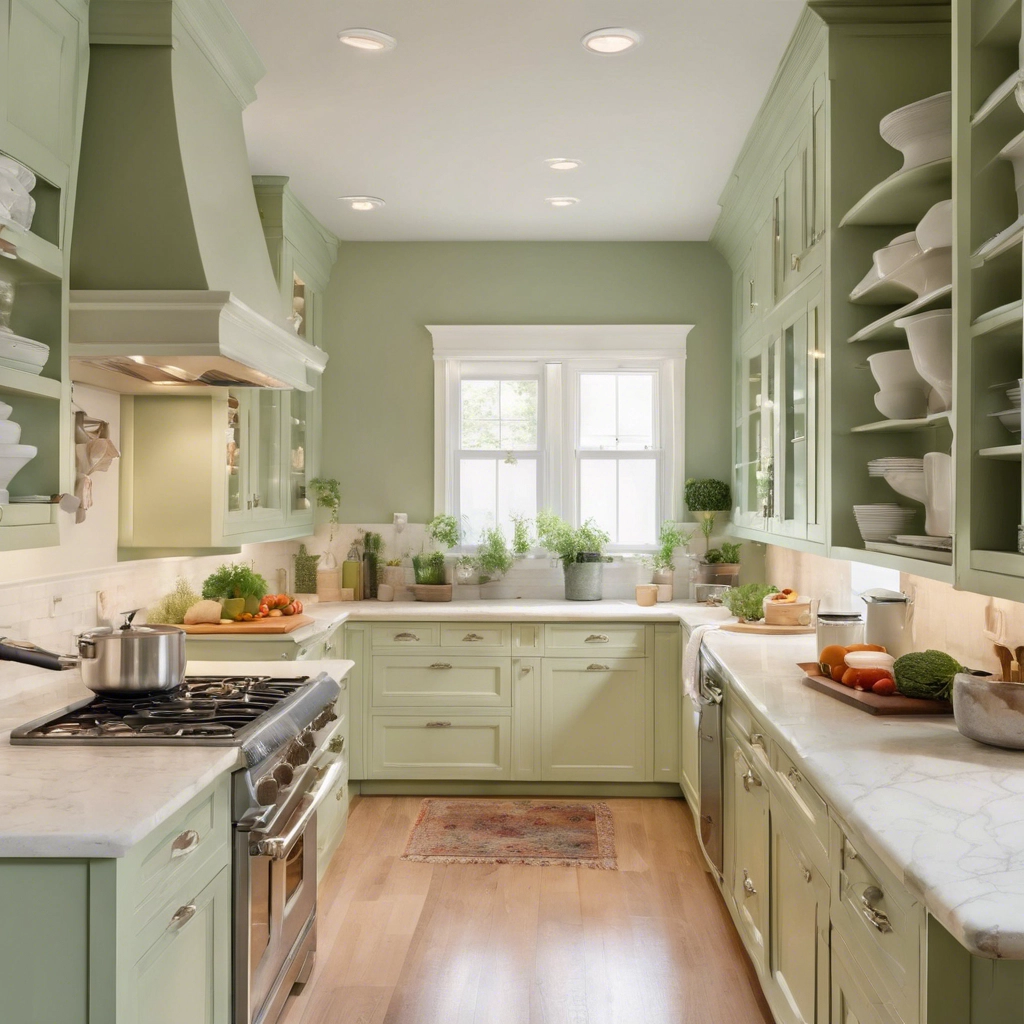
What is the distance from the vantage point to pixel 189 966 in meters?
1.97

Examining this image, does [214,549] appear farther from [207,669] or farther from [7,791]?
[7,791]

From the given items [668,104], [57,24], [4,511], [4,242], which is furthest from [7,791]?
[668,104]

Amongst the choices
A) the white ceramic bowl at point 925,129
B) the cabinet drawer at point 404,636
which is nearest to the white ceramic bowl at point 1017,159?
the white ceramic bowl at point 925,129

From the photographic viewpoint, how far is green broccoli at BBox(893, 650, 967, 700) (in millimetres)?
2420

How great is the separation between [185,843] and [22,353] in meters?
1.13

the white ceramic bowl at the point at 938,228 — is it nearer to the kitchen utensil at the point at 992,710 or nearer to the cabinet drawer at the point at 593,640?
the kitchen utensil at the point at 992,710

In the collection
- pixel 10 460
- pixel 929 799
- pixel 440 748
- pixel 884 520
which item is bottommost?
pixel 440 748

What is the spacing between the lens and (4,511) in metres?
2.23

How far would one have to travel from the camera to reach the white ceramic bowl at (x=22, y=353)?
2.19 metres

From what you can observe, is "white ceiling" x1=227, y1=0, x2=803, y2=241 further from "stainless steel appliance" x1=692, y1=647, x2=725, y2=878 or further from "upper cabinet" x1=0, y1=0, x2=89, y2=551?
"stainless steel appliance" x1=692, y1=647, x2=725, y2=878

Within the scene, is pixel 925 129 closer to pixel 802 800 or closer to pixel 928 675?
pixel 928 675

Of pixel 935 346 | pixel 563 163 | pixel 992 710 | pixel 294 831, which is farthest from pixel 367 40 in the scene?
pixel 992 710

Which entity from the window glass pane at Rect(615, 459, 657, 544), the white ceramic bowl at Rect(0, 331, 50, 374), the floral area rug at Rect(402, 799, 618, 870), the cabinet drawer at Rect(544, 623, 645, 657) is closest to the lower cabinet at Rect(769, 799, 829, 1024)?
the floral area rug at Rect(402, 799, 618, 870)

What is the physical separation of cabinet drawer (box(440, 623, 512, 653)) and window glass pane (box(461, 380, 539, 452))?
114 centimetres
